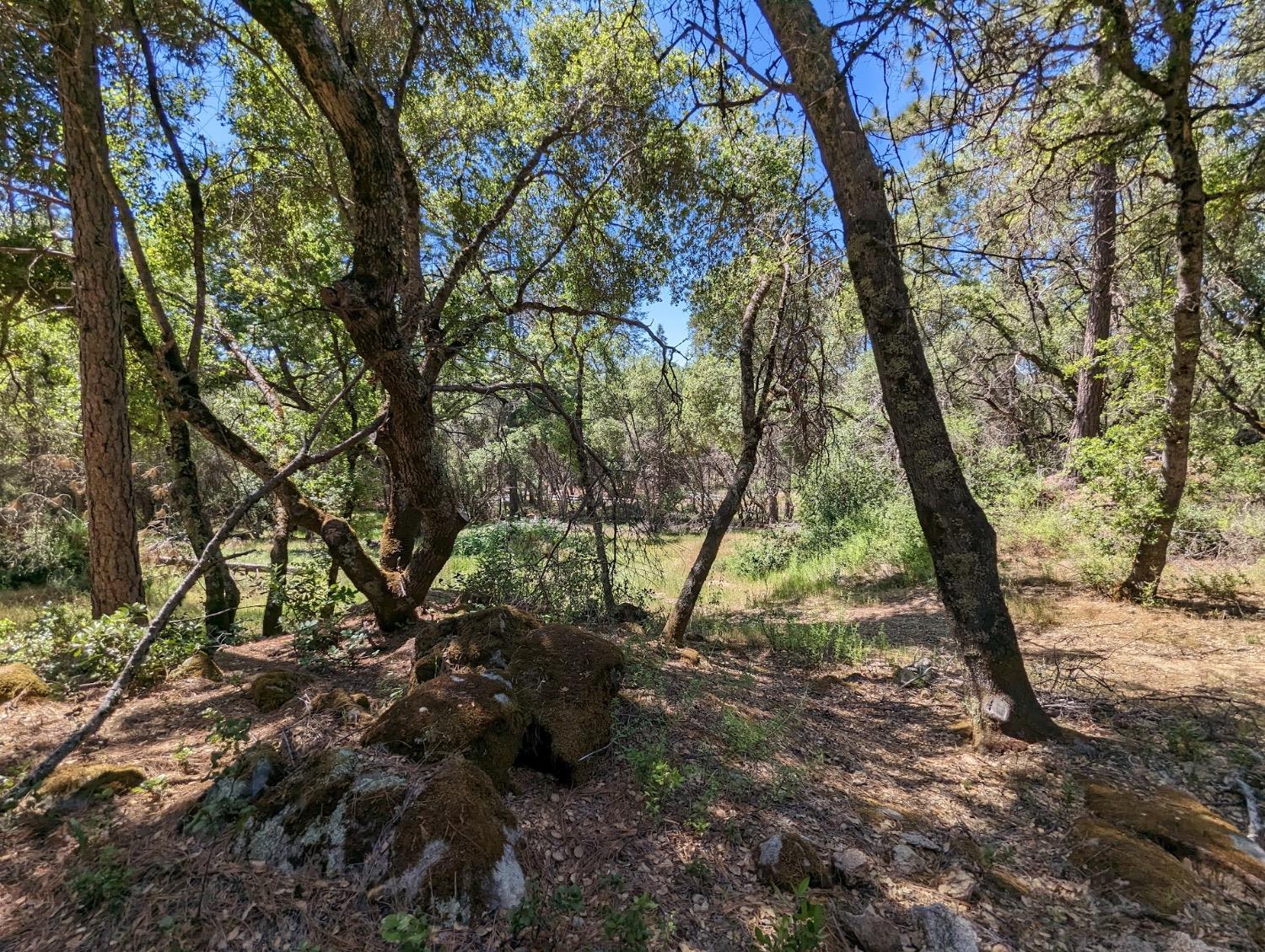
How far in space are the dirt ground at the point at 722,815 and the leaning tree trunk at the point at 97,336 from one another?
147cm

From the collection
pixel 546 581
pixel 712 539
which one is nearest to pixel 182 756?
pixel 546 581

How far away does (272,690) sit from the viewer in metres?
3.45

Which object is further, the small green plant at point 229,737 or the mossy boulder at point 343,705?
the mossy boulder at point 343,705

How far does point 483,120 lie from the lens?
235 inches

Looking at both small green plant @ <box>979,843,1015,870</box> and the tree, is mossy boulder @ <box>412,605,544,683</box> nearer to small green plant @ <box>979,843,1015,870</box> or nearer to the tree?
small green plant @ <box>979,843,1015,870</box>

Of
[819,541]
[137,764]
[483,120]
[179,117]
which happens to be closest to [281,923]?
[137,764]

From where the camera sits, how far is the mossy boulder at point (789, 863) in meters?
2.19

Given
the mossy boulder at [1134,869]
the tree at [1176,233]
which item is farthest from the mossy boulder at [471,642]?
the tree at [1176,233]

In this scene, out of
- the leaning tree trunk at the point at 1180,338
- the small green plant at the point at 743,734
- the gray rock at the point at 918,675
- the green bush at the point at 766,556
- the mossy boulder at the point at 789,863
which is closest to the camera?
the mossy boulder at the point at 789,863

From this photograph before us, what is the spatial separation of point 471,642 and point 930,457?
133 inches

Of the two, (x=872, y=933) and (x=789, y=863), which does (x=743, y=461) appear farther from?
(x=872, y=933)

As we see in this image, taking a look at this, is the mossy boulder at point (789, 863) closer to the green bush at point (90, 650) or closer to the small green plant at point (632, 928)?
the small green plant at point (632, 928)

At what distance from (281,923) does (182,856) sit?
57 centimetres

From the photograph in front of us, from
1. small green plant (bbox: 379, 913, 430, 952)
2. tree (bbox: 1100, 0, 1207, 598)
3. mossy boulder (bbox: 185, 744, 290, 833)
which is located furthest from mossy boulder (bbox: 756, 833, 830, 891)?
tree (bbox: 1100, 0, 1207, 598)
